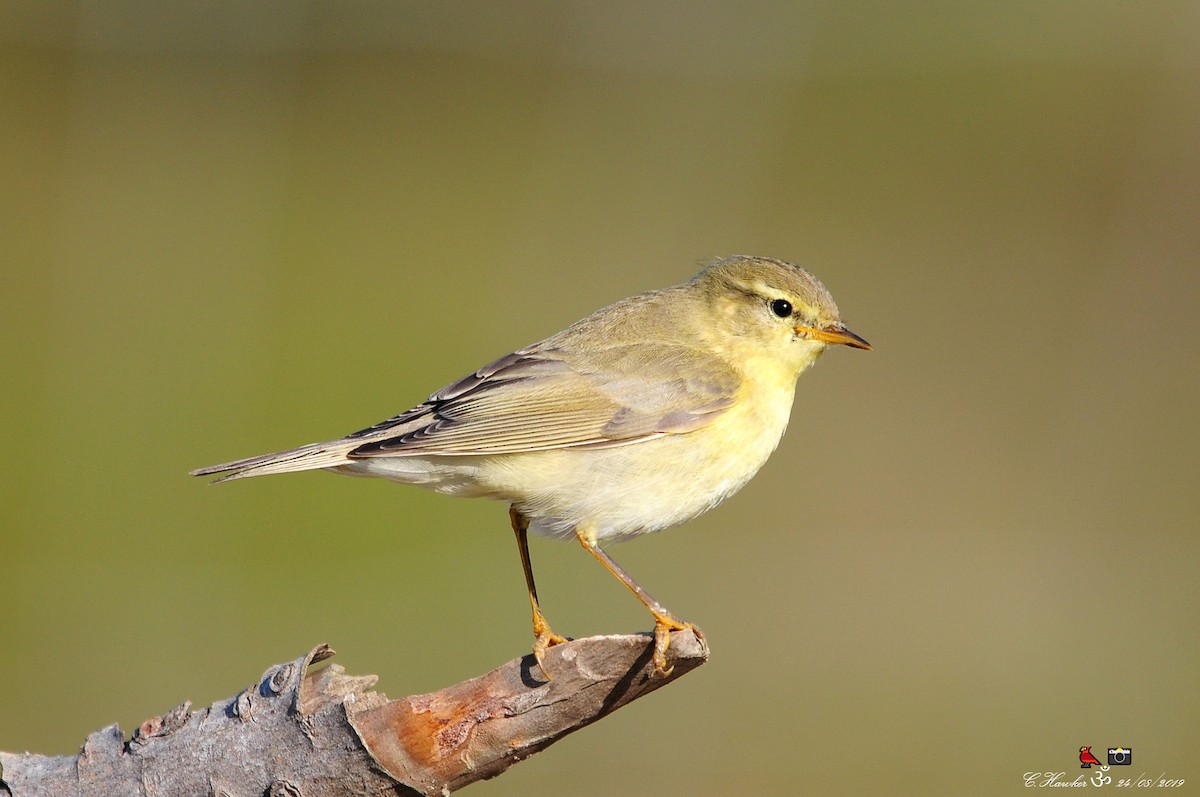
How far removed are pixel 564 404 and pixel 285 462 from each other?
772 millimetres

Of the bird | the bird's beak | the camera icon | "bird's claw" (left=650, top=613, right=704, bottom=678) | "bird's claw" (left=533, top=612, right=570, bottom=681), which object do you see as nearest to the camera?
"bird's claw" (left=650, top=613, right=704, bottom=678)

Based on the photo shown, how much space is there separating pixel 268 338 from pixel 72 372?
1.03 metres

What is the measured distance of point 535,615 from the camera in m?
2.80

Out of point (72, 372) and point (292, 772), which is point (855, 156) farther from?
point (292, 772)

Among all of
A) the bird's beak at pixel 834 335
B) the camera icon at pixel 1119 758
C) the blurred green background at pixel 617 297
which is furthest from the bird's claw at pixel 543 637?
the camera icon at pixel 1119 758

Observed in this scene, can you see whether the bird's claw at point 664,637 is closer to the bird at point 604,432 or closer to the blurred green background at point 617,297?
the bird at point 604,432

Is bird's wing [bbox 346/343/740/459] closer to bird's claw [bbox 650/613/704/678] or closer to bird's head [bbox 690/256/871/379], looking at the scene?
bird's head [bbox 690/256/871/379]

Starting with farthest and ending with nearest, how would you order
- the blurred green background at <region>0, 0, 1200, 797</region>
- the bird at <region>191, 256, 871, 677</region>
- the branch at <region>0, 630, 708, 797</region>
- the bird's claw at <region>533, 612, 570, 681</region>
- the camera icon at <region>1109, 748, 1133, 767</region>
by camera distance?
1. the blurred green background at <region>0, 0, 1200, 797</region>
2. the camera icon at <region>1109, 748, 1133, 767</region>
3. the bird at <region>191, 256, 871, 677</region>
4. the bird's claw at <region>533, 612, 570, 681</region>
5. the branch at <region>0, 630, 708, 797</region>

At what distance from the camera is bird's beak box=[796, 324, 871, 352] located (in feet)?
10.5

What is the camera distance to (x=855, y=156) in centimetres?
750

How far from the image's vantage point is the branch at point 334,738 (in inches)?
82.2

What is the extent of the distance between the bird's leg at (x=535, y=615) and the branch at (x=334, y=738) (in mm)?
100

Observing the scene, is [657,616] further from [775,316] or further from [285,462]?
[775,316]

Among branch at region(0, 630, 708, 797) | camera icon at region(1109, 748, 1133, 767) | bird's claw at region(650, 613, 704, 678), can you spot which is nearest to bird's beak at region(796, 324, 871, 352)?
bird's claw at region(650, 613, 704, 678)
